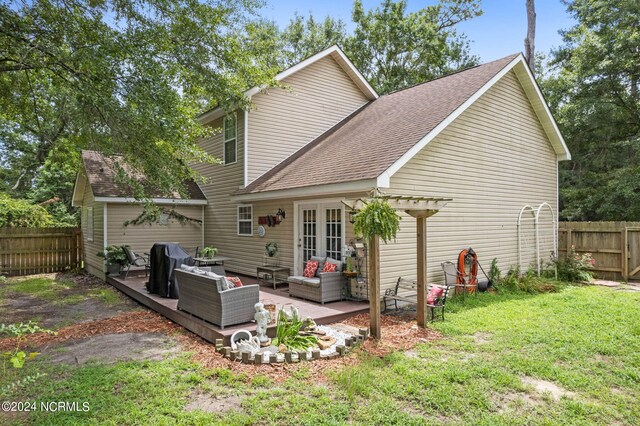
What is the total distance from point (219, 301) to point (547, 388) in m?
4.29

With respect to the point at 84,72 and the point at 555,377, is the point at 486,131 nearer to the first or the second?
the point at 555,377

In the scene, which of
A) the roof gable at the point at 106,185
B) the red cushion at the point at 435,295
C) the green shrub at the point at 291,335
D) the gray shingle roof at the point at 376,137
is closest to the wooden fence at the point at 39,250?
the roof gable at the point at 106,185

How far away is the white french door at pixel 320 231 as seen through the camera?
8.38 metres

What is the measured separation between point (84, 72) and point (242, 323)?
5.63m

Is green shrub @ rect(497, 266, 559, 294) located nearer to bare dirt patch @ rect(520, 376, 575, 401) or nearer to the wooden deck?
the wooden deck

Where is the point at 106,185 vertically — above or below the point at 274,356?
above

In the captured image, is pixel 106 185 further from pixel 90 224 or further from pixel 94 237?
pixel 90 224

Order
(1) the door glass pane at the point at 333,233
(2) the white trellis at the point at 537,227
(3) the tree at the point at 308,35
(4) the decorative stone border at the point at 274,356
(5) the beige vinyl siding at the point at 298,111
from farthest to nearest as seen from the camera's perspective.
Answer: (3) the tree at the point at 308,35 → (5) the beige vinyl siding at the point at 298,111 → (2) the white trellis at the point at 537,227 → (1) the door glass pane at the point at 333,233 → (4) the decorative stone border at the point at 274,356

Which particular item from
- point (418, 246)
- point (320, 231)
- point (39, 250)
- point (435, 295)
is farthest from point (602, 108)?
point (39, 250)

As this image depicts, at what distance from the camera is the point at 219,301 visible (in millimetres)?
5664

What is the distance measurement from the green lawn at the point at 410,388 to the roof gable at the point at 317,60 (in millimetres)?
8306

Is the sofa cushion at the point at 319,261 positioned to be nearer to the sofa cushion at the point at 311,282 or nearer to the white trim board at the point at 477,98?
the sofa cushion at the point at 311,282

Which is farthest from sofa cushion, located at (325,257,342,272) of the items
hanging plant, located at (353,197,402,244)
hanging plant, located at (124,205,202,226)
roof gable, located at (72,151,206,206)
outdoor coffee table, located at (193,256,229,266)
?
hanging plant, located at (124,205,202,226)

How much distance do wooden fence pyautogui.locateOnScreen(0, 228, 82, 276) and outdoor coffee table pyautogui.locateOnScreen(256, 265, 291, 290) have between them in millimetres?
9106
